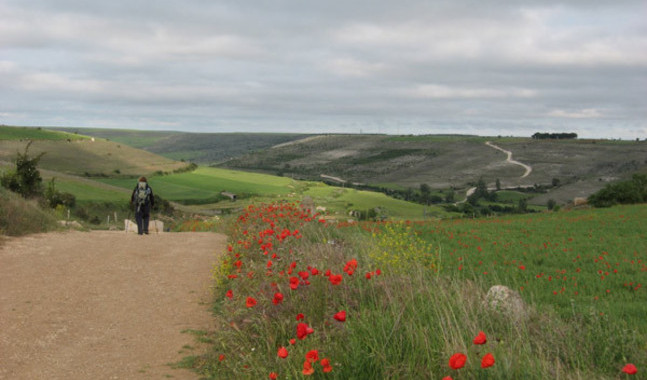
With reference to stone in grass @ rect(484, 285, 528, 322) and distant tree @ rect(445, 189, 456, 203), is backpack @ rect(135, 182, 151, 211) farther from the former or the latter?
distant tree @ rect(445, 189, 456, 203)

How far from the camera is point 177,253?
12680 millimetres

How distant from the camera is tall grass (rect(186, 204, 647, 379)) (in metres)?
4.06

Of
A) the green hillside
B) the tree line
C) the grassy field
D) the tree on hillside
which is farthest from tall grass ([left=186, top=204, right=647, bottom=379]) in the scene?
the tree line

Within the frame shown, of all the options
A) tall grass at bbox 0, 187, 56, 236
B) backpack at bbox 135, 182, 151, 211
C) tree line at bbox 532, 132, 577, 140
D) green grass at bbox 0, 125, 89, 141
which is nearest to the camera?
tall grass at bbox 0, 187, 56, 236

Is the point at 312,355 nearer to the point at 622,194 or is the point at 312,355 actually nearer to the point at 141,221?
the point at 141,221

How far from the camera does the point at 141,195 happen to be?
55.8 ft

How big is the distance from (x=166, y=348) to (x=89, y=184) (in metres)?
62.5

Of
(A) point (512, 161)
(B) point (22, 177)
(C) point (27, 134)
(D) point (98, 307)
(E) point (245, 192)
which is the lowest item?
(E) point (245, 192)

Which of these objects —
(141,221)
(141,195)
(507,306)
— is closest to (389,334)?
(507,306)

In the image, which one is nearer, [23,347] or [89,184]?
[23,347]

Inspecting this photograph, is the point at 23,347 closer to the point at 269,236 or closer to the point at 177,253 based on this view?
the point at 269,236

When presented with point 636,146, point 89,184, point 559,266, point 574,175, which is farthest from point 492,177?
point 559,266

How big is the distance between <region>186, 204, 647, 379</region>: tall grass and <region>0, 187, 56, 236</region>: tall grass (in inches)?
346

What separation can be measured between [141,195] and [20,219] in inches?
155
